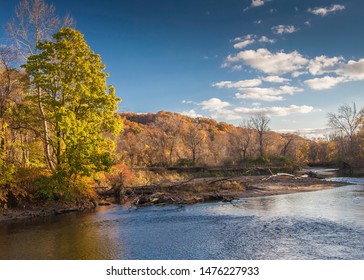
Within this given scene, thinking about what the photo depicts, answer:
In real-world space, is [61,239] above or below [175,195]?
below

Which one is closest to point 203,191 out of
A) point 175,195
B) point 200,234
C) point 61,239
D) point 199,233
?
point 175,195

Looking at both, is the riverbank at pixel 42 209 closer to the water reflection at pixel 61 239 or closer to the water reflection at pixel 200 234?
the water reflection at pixel 61 239

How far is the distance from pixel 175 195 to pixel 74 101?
38.7 feet

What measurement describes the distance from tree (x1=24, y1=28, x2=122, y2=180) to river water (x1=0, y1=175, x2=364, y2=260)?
477cm

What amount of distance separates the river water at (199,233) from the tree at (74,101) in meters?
4.77

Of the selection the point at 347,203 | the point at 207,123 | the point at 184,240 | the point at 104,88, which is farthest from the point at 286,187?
the point at 207,123

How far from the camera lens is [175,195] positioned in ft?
101

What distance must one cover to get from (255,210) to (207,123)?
149086mm

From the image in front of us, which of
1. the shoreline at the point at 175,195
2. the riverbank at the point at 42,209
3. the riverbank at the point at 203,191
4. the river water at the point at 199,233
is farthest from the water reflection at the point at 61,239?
the riverbank at the point at 203,191

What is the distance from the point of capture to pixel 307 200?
90.3 feet

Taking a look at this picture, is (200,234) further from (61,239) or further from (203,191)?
(203,191)

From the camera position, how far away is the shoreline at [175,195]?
25.4 meters
